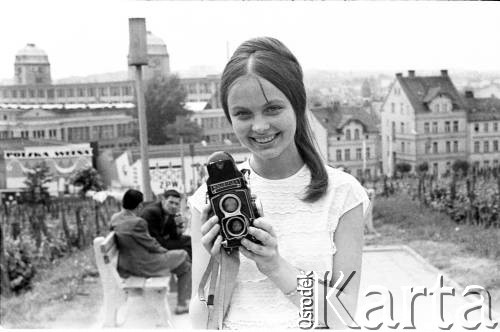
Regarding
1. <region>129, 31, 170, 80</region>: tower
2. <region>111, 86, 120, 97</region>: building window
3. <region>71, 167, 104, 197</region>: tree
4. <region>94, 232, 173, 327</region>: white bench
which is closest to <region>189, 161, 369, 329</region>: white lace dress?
<region>129, 31, 170, 80</region>: tower

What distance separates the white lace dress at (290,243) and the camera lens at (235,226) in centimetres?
5

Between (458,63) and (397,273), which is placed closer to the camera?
(458,63)

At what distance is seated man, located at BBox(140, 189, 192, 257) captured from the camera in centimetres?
234

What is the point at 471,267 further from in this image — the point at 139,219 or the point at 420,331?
the point at 420,331

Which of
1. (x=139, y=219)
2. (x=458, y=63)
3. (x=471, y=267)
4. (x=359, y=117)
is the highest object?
(x=458, y=63)

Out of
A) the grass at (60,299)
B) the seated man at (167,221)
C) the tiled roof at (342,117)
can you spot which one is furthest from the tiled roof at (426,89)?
the grass at (60,299)

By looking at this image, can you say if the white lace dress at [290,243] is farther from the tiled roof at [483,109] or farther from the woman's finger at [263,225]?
the tiled roof at [483,109]

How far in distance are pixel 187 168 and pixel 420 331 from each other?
5.46 feet

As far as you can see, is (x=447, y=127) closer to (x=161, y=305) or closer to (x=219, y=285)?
(x=161, y=305)

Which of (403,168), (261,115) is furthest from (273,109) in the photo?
(403,168)

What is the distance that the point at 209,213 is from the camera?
0.76 m

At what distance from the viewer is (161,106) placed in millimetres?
2414

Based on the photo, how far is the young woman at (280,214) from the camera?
764 mm

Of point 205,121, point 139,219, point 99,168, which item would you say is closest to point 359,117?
point 205,121
